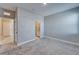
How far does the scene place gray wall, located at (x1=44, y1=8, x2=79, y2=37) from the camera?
6.10 metres

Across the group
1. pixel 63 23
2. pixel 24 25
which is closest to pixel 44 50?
pixel 24 25


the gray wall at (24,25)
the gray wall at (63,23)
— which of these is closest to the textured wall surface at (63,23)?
the gray wall at (63,23)

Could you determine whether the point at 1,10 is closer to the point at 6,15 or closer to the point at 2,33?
the point at 6,15

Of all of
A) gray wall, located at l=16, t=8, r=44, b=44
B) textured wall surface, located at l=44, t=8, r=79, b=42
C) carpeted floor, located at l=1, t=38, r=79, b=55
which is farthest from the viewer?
textured wall surface, located at l=44, t=8, r=79, b=42

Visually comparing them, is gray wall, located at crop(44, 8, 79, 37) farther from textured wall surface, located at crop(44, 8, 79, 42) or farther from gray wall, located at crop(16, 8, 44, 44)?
gray wall, located at crop(16, 8, 44, 44)

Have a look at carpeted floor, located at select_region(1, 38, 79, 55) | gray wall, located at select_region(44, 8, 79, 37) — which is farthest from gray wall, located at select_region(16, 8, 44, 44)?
gray wall, located at select_region(44, 8, 79, 37)

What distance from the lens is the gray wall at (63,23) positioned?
240 inches

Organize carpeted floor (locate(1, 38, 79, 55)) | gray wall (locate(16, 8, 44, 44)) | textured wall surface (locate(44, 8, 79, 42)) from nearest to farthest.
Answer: carpeted floor (locate(1, 38, 79, 55)) → gray wall (locate(16, 8, 44, 44)) → textured wall surface (locate(44, 8, 79, 42))

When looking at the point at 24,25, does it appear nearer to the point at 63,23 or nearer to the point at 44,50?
the point at 44,50

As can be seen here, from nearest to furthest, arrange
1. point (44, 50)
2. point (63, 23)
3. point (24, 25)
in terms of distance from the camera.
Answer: point (44, 50), point (24, 25), point (63, 23)

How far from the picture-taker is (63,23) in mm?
→ 7117

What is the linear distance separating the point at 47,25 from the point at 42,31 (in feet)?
2.49

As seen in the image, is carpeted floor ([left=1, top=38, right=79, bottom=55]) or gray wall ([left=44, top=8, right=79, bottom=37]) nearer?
carpeted floor ([left=1, top=38, right=79, bottom=55])

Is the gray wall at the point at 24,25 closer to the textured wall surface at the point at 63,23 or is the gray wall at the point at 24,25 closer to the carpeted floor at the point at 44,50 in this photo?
the carpeted floor at the point at 44,50
